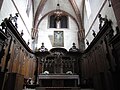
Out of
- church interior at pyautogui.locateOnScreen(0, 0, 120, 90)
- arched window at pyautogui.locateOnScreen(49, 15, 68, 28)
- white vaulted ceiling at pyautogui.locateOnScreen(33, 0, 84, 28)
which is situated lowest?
church interior at pyautogui.locateOnScreen(0, 0, 120, 90)

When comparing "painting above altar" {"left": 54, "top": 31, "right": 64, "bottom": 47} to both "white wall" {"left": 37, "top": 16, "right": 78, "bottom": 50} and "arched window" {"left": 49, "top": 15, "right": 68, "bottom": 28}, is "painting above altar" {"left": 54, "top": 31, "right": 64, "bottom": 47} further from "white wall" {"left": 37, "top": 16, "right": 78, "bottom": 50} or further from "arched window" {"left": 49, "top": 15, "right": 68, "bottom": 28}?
"arched window" {"left": 49, "top": 15, "right": 68, "bottom": 28}

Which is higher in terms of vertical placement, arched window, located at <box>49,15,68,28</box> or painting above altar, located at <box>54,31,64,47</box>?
arched window, located at <box>49,15,68,28</box>

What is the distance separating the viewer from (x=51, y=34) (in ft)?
38.9

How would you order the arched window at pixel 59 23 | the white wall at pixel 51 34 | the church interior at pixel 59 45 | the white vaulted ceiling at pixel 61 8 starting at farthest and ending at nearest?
1. the arched window at pixel 59 23
2. the white vaulted ceiling at pixel 61 8
3. the white wall at pixel 51 34
4. the church interior at pixel 59 45

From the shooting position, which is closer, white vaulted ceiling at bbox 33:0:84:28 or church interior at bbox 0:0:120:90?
church interior at bbox 0:0:120:90

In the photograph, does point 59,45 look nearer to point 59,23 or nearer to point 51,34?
point 51,34

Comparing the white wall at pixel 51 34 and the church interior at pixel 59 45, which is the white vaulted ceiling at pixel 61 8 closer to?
the church interior at pixel 59 45

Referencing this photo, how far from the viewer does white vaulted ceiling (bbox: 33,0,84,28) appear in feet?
38.0

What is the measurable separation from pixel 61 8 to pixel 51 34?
2881mm

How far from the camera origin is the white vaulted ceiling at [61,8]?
456 inches

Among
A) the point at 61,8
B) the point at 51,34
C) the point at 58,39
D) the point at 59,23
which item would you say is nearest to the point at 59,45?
the point at 58,39

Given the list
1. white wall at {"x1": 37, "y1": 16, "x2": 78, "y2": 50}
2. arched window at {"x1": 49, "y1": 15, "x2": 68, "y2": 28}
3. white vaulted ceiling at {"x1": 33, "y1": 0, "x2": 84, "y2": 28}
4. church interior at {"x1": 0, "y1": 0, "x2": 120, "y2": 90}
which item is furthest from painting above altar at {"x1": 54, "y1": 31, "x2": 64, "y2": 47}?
white vaulted ceiling at {"x1": 33, "y1": 0, "x2": 84, "y2": 28}

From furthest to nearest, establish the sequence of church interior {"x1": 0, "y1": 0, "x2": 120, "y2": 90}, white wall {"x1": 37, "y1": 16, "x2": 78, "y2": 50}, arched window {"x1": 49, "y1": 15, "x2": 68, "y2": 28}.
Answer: arched window {"x1": 49, "y1": 15, "x2": 68, "y2": 28} → white wall {"x1": 37, "y1": 16, "x2": 78, "y2": 50} → church interior {"x1": 0, "y1": 0, "x2": 120, "y2": 90}

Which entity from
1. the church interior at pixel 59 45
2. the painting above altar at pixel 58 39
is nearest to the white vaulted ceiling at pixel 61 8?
the church interior at pixel 59 45
